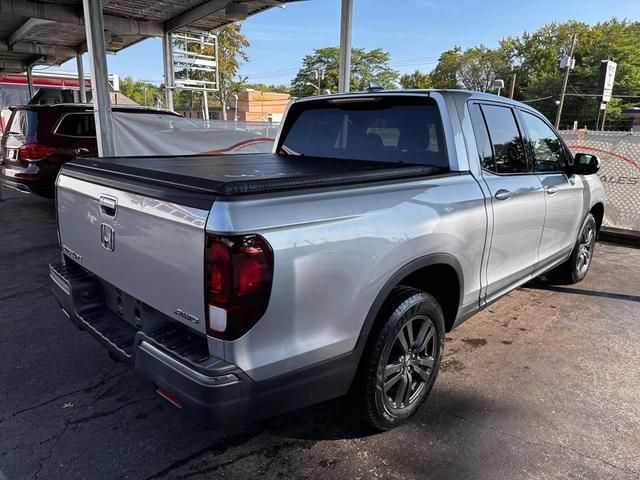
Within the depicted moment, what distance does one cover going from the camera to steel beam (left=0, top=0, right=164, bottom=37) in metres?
10.4

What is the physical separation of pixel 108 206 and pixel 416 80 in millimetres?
87966

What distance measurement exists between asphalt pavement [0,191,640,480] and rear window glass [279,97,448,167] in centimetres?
163

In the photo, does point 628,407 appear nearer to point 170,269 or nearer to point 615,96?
point 170,269

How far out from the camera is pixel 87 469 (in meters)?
2.36

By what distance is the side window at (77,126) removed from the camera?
824cm

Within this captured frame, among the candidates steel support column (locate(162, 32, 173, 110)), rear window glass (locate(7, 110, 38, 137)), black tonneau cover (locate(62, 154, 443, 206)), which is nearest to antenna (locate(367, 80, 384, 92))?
black tonneau cover (locate(62, 154, 443, 206))

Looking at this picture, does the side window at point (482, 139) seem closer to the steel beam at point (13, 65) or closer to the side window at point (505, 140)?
the side window at point (505, 140)

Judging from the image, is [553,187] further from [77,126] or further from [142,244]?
[77,126]

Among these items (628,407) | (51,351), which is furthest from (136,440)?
(628,407)

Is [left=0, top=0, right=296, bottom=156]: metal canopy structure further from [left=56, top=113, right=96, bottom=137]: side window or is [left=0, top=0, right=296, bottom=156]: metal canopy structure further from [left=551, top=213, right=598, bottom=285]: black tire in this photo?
[left=551, top=213, right=598, bottom=285]: black tire

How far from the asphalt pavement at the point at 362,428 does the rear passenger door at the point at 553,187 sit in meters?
0.79

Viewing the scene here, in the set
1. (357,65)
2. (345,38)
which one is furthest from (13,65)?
(357,65)

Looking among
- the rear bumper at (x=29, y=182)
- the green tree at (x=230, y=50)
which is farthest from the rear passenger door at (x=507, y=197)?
the green tree at (x=230, y=50)

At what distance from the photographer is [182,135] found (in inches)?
333
